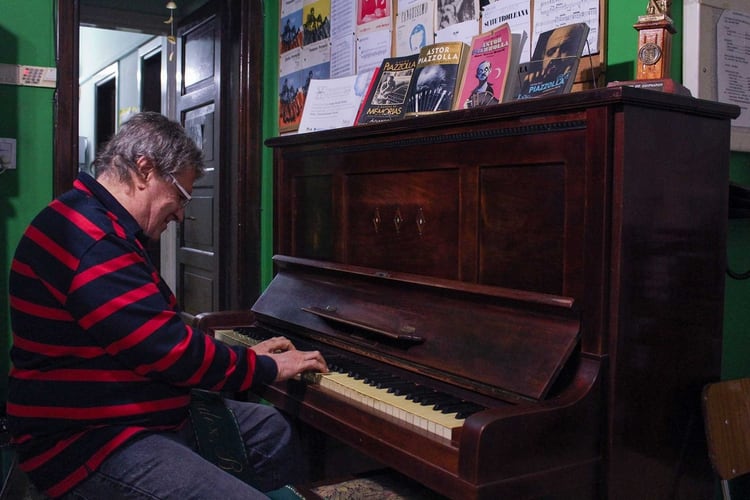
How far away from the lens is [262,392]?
2.24 metres

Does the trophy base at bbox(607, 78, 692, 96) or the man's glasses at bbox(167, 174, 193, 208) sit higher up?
the trophy base at bbox(607, 78, 692, 96)

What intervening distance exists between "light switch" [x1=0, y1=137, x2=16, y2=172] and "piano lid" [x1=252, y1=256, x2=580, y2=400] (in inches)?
66.4

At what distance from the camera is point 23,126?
3.50 meters

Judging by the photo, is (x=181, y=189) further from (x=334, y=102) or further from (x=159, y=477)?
(x=334, y=102)

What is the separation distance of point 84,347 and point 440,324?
0.83 meters

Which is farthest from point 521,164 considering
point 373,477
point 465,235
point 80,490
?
point 80,490

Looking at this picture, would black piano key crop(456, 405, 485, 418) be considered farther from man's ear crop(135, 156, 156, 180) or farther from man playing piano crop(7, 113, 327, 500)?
man's ear crop(135, 156, 156, 180)

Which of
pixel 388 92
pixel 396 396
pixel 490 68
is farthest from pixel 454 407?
pixel 388 92

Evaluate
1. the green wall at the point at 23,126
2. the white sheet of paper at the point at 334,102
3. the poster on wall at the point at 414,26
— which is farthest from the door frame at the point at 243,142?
the poster on wall at the point at 414,26

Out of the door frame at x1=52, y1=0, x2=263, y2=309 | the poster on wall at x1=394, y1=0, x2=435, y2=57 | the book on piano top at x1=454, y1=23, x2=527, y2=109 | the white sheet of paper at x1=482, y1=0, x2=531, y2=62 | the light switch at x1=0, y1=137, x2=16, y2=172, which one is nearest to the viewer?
the book on piano top at x1=454, y1=23, x2=527, y2=109

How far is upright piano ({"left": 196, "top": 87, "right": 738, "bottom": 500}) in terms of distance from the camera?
1.54 m

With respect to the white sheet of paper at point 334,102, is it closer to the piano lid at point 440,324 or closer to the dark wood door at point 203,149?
the piano lid at point 440,324

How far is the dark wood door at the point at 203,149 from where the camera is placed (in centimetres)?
406

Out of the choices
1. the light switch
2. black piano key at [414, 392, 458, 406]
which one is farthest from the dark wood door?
black piano key at [414, 392, 458, 406]
